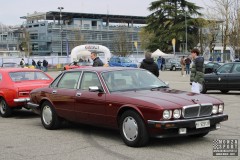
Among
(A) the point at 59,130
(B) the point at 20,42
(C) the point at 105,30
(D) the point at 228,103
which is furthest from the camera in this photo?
(C) the point at 105,30

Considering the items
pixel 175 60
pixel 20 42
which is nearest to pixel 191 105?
pixel 175 60

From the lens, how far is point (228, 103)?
1410 centimetres

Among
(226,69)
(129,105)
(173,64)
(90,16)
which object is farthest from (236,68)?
(90,16)

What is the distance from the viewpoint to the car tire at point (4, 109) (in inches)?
468

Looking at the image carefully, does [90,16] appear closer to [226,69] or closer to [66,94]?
[226,69]

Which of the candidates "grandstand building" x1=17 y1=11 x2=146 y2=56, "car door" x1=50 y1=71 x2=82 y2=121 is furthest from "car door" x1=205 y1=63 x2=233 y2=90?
"grandstand building" x1=17 y1=11 x2=146 y2=56

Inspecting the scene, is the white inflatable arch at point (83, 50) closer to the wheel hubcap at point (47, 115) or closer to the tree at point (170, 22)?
the tree at point (170, 22)

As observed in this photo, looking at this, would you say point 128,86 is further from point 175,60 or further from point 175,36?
point 175,36

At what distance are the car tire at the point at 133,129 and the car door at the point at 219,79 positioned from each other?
1098 cm

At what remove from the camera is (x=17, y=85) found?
11898 mm

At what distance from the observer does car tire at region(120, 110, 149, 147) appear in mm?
7242

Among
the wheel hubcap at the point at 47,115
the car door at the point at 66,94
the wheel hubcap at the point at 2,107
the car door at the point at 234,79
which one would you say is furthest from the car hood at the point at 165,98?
the car door at the point at 234,79

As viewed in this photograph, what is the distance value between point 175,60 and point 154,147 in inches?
1803

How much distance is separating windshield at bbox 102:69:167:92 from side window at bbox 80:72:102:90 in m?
0.20
